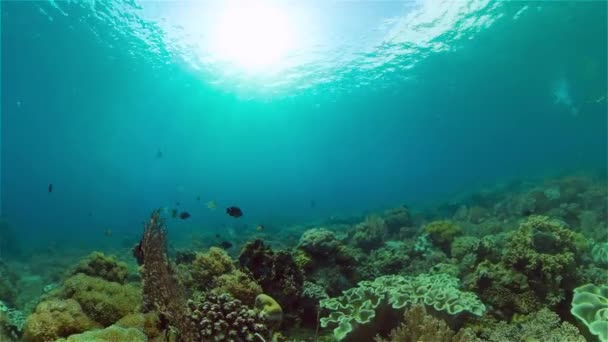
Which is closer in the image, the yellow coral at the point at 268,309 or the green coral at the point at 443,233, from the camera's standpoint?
the yellow coral at the point at 268,309

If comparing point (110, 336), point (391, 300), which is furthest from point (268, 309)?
point (110, 336)

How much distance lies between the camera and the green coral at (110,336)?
14.5 feet

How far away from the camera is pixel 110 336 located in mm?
4547

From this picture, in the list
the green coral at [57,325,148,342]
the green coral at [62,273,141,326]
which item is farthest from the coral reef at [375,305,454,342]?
the green coral at [62,273,141,326]

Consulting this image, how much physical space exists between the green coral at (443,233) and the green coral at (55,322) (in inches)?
385

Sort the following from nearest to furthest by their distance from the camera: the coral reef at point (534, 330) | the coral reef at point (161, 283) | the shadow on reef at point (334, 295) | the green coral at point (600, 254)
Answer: the coral reef at point (161, 283) < the shadow on reef at point (334, 295) < the coral reef at point (534, 330) < the green coral at point (600, 254)

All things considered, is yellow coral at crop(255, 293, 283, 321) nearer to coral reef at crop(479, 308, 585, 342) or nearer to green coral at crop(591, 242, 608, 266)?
coral reef at crop(479, 308, 585, 342)

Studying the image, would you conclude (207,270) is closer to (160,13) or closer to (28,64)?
(160,13)

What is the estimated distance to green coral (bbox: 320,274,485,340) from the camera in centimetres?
546

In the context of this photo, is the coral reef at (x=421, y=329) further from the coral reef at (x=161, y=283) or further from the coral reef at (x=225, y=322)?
the coral reef at (x=161, y=283)

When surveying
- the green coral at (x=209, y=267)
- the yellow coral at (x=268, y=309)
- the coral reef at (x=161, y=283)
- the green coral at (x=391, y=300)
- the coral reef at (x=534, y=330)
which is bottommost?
the coral reef at (x=534, y=330)

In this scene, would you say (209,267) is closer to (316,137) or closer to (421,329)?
(421,329)

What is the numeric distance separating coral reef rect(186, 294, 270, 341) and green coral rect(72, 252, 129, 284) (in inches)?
199

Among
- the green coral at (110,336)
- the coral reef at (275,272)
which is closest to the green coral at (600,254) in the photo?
the coral reef at (275,272)
